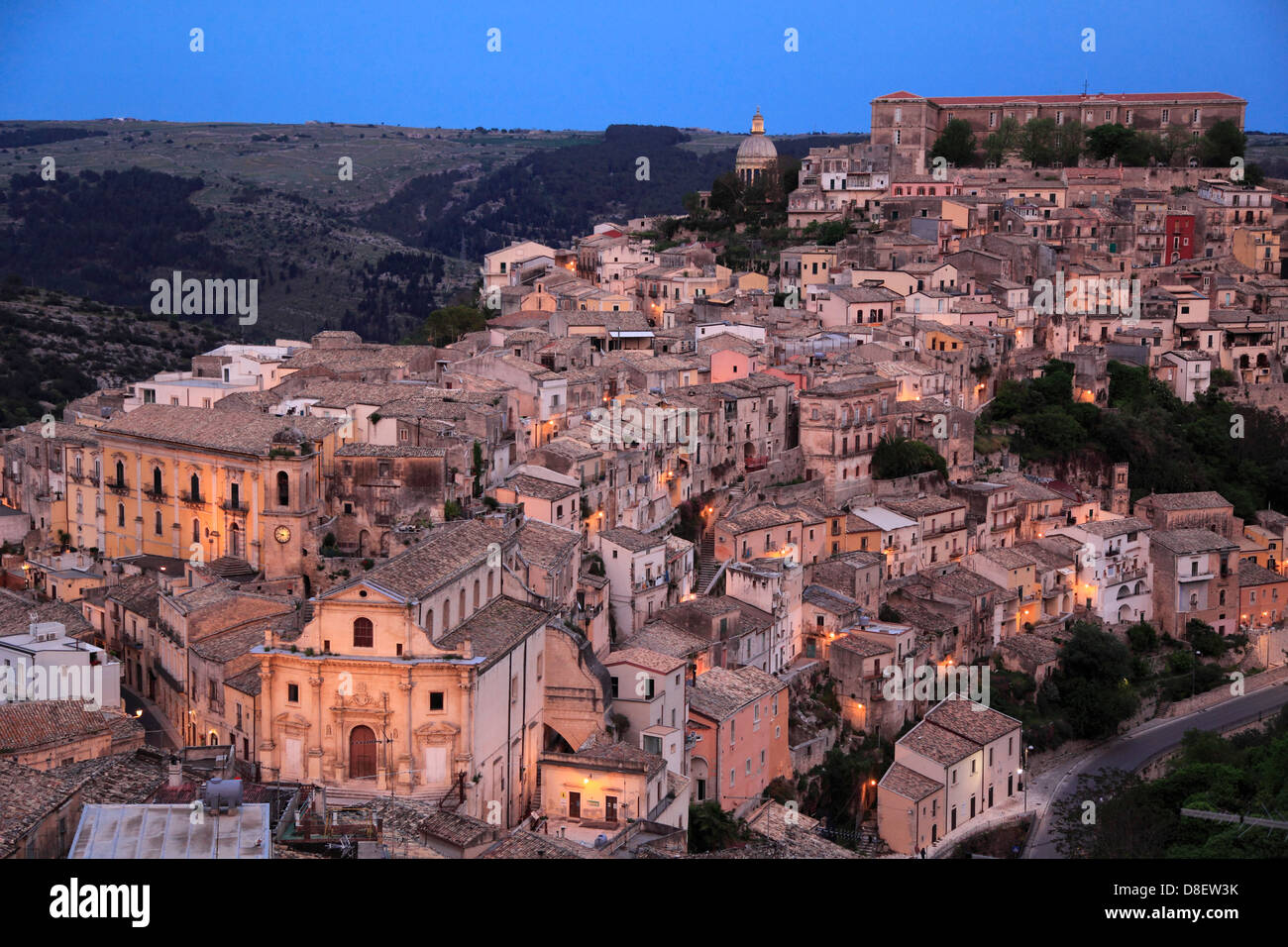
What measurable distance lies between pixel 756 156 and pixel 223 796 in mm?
59775

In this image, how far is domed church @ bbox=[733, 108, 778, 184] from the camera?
69.9 m

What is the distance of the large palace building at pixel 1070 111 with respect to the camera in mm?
68688

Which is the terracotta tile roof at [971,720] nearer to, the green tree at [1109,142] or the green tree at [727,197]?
the green tree at [727,197]

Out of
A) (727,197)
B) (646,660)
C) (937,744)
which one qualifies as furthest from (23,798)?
(727,197)

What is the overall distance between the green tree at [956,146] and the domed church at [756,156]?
669 centimetres

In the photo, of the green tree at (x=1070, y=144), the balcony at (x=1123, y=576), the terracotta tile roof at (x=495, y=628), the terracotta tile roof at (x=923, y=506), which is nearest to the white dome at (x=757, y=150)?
the green tree at (x=1070, y=144)

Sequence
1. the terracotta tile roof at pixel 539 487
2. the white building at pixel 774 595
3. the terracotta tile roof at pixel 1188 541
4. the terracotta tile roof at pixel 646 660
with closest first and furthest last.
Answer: the terracotta tile roof at pixel 646 660, the terracotta tile roof at pixel 539 487, the white building at pixel 774 595, the terracotta tile roof at pixel 1188 541

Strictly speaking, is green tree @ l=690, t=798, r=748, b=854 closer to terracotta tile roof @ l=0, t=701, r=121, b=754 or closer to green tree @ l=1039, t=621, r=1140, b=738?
terracotta tile roof @ l=0, t=701, r=121, b=754

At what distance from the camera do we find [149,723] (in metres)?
26.2

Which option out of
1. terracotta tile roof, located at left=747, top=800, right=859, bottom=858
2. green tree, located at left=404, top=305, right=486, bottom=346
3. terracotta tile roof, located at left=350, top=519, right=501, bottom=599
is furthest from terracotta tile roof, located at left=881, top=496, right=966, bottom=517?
green tree, located at left=404, top=305, right=486, bottom=346

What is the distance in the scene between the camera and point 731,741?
27328mm

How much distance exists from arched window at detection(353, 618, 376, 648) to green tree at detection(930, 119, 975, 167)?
50122 millimetres
